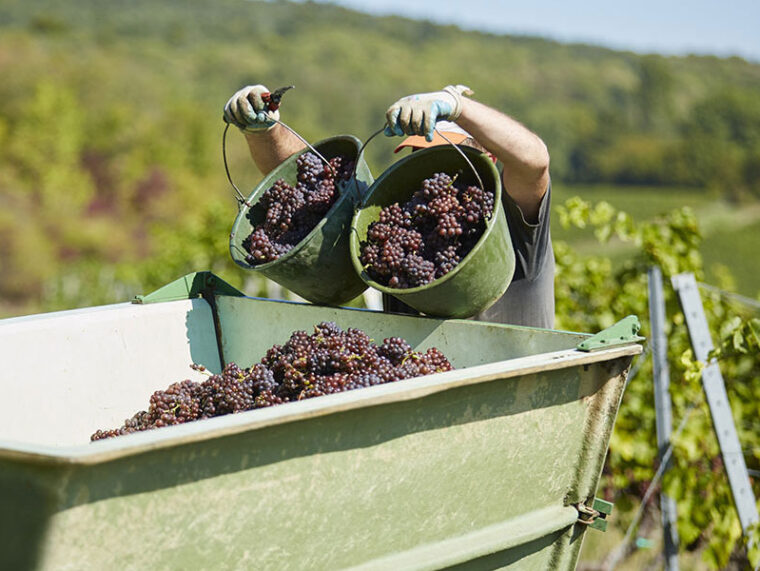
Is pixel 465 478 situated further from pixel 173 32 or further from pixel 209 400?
pixel 173 32

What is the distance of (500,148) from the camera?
7.57 feet

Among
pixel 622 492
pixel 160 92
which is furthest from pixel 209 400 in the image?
pixel 160 92

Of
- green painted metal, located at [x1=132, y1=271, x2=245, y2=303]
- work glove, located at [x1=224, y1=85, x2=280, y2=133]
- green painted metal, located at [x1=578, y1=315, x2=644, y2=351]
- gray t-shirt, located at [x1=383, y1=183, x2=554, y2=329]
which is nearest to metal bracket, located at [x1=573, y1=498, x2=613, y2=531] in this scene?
green painted metal, located at [x1=578, y1=315, x2=644, y2=351]

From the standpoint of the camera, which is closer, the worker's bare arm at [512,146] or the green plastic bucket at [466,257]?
the green plastic bucket at [466,257]

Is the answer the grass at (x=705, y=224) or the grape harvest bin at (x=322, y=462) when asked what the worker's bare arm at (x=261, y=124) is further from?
the grass at (x=705, y=224)

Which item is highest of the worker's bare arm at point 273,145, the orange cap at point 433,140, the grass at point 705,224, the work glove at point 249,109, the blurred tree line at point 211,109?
the blurred tree line at point 211,109

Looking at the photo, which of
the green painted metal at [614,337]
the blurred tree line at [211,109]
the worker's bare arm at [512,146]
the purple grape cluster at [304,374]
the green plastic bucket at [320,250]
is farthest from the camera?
the blurred tree line at [211,109]

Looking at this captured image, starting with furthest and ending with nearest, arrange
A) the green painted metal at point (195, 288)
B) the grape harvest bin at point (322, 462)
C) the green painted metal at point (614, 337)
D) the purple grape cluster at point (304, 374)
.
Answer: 1. the green painted metal at point (195, 288)
2. the purple grape cluster at point (304, 374)
3. the green painted metal at point (614, 337)
4. the grape harvest bin at point (322, 462)

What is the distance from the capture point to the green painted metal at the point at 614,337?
1.86m

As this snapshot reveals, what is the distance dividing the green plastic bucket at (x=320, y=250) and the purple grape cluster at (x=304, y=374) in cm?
26

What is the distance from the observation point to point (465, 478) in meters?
1.83

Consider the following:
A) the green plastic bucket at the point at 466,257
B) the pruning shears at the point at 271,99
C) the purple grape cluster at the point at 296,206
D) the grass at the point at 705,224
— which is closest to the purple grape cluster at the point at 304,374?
the green plastic bucket at the point at 466,257

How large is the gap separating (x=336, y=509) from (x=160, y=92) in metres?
30.7

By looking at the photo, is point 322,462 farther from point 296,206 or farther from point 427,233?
point 296,206
